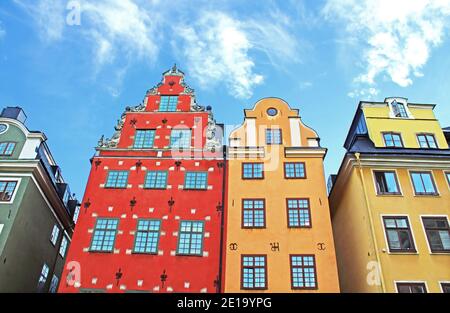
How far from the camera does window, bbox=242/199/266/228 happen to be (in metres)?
22.8

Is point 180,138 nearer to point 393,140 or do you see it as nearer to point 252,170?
point 252,170

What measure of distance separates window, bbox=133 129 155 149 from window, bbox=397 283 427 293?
52.5 ft

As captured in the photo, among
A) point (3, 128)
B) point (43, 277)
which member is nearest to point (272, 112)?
point (3, 128)


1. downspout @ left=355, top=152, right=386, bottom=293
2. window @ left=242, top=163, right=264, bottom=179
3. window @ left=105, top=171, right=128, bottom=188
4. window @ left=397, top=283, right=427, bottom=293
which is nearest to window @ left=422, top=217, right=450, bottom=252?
window @ left=397, top=283, right=427, bottom=293

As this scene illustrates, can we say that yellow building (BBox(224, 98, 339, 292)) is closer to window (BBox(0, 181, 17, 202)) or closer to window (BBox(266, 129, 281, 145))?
window (BBox(266, 129, 281, 145))

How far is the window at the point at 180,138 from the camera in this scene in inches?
1019

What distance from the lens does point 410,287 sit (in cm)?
1958

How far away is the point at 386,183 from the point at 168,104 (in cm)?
1460

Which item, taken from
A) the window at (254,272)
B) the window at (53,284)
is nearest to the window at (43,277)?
the window at (53,284)

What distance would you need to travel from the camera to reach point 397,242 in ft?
69.0

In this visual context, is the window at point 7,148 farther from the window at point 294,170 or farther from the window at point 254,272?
the window at point 294,170
